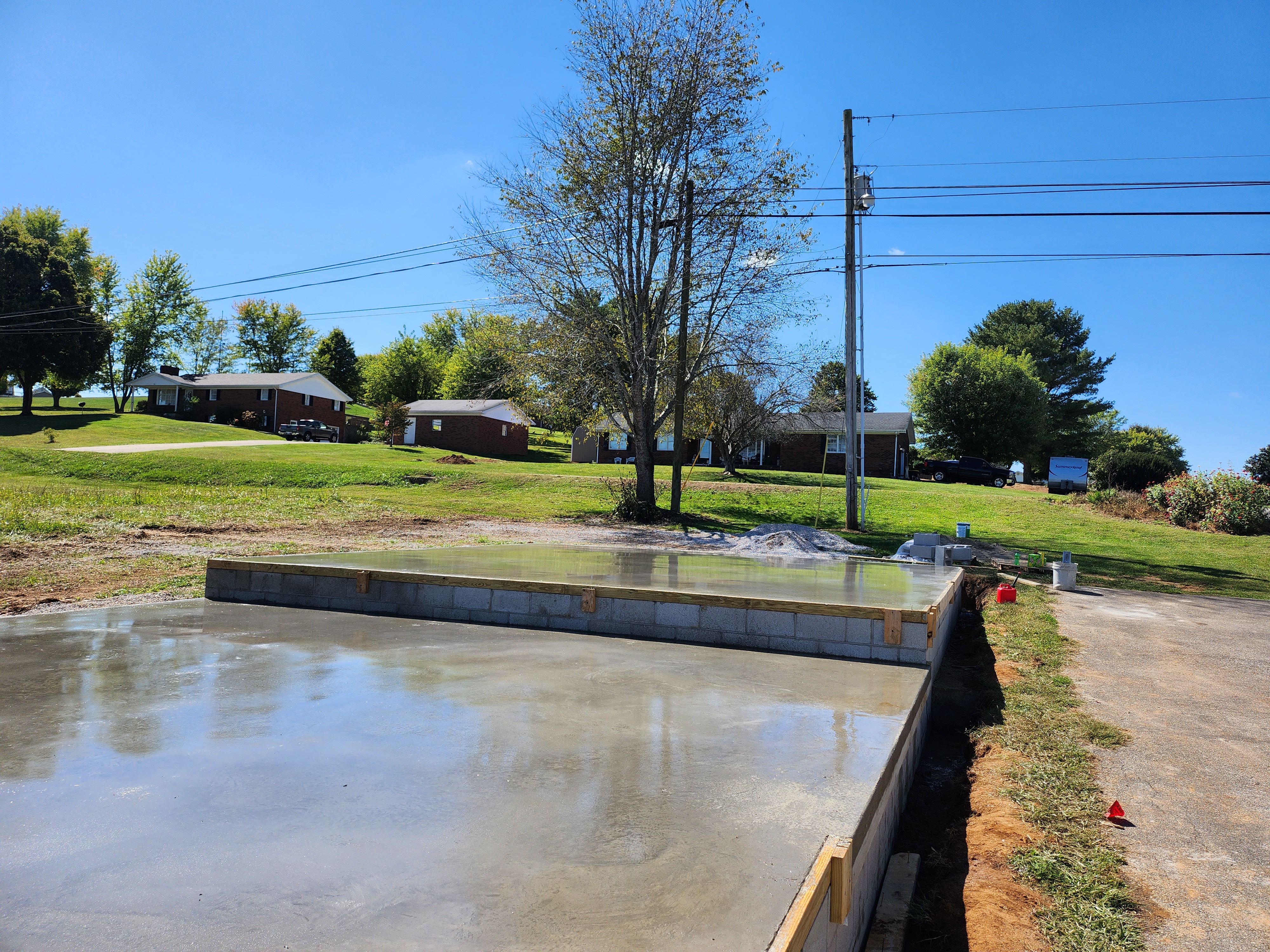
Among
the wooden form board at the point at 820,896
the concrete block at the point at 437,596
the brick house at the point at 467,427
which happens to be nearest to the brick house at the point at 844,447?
the brick house at the point at 467,427

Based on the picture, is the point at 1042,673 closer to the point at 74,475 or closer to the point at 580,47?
the point at 580,47

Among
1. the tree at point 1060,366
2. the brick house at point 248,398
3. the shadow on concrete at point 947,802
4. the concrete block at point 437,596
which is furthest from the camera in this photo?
the tree at point 1060,366

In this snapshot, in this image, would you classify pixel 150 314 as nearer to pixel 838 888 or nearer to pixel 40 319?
pixel 40 319

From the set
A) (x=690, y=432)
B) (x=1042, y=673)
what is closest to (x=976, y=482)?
(x=690, y=432)

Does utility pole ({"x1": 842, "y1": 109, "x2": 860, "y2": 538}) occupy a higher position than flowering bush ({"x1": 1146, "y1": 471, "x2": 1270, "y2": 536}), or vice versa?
utility pole ({"x1": 842, "y1": 109, "x2": 860, "y2": 538})

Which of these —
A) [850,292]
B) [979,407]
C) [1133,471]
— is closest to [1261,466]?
[979,407]

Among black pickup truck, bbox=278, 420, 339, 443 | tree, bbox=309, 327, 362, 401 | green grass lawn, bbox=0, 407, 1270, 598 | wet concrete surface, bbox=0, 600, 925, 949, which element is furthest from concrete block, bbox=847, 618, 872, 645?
tree, bbox=309, 327, 362, 401

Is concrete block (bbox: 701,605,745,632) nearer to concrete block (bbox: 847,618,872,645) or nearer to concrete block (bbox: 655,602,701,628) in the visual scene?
concrete block (bbox: 655,602,701,628)

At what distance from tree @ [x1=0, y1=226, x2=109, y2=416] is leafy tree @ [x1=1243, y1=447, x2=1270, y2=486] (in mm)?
61345

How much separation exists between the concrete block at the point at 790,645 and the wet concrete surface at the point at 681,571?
11.4 inches

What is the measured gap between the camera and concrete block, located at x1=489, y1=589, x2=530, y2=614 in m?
6.04

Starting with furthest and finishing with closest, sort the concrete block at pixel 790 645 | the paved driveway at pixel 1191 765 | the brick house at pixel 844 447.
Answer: the brick house at pixel 844 447
the concrete block at pixel 790 645
the paved driveway at pixel 1191 765

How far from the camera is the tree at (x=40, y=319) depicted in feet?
128

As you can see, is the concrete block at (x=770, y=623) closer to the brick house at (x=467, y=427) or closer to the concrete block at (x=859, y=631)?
the concrete block at (x=859, y=631)
